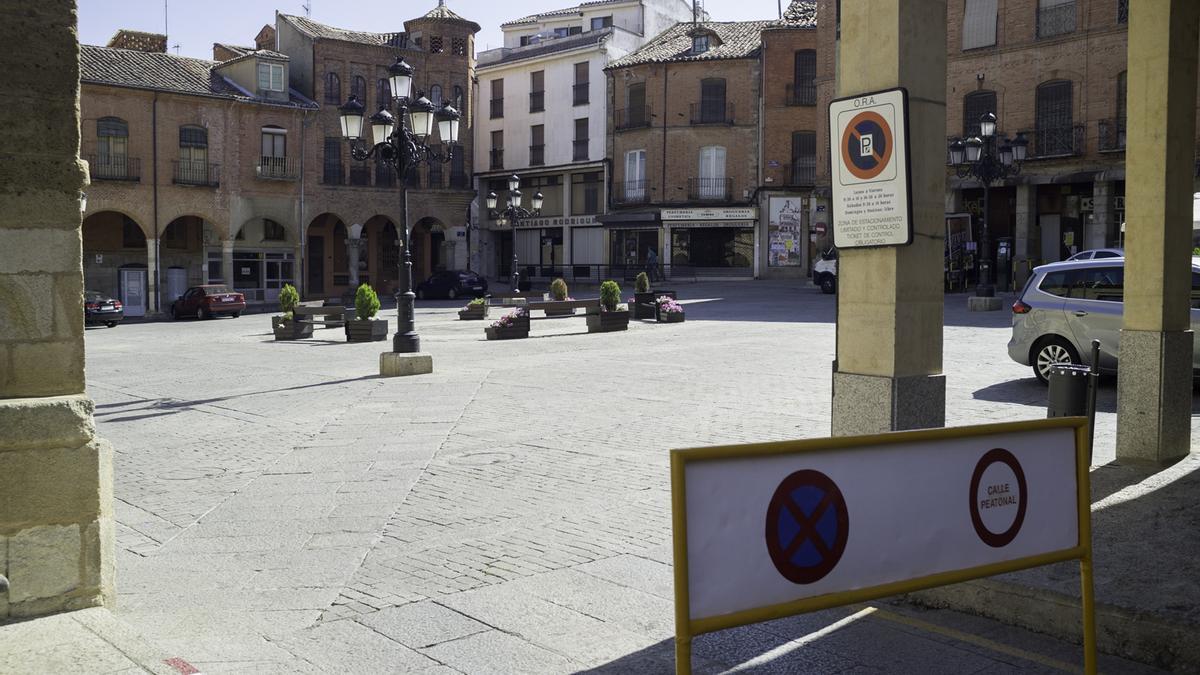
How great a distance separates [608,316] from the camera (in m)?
25.5

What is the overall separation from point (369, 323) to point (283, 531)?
17.4 meters

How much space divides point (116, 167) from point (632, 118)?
78.0 feet

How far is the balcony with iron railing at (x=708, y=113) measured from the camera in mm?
50719

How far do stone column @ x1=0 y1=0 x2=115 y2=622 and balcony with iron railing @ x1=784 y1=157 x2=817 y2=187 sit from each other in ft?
150

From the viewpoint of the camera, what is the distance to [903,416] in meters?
5.70

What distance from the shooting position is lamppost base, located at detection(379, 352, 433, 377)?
16219mm

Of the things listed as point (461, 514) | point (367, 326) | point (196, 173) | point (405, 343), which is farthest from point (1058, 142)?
point (461, 514)

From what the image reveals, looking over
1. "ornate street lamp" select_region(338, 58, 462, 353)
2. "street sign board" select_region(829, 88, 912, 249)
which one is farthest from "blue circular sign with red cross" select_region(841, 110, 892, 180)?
"ornate street lamp" select_region(338, 58, 462, 353)

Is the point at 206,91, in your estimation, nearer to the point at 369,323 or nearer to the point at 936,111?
the point at 369,323

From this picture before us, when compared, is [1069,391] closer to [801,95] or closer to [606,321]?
[606,321]

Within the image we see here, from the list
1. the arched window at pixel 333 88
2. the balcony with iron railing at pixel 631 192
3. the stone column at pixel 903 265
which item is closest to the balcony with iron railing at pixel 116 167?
the arched window at pixel 333 88

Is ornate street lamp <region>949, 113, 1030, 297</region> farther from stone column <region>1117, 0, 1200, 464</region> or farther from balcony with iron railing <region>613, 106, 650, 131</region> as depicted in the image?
balcony with iron railing <region>613, 106, 650, 131</region>

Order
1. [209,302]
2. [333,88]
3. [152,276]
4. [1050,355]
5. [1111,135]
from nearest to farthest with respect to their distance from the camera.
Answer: [1050,355], [1111,135], [209,302], [152,276], [333,88]

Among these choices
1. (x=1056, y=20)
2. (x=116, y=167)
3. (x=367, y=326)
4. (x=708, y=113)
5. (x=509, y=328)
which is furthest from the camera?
(x=708, y=113)
